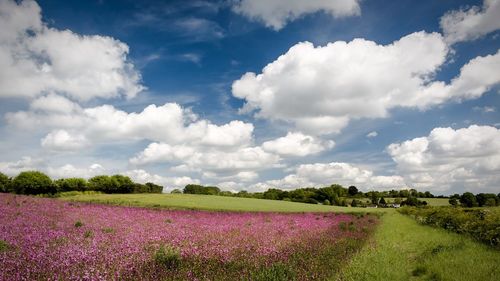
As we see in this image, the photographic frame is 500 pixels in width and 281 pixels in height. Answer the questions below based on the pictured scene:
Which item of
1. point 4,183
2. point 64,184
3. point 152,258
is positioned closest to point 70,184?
point 64,184

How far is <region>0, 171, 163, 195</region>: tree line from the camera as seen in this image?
79250mm

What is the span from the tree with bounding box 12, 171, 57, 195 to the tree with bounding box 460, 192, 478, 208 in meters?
110

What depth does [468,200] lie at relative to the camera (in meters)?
95.3

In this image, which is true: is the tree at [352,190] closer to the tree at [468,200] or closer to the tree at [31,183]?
the tree at [468,200]

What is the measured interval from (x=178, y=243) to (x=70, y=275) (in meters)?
3.98

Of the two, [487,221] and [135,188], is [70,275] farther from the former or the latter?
[135,188]

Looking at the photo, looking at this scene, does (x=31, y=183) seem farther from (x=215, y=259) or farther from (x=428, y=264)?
(x=428, y=264)

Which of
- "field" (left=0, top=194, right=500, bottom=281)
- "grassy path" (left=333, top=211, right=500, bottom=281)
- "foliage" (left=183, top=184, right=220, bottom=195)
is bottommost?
"grassy path" (left=333, top=211, right=500, bottom=281)

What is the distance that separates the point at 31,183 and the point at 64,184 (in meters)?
11.9

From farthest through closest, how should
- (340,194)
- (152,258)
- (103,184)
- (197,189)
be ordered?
(340,194) < (197,189) < (103,184) < (152,258)

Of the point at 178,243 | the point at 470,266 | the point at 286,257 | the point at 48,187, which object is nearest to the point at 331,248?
the point at 286,257

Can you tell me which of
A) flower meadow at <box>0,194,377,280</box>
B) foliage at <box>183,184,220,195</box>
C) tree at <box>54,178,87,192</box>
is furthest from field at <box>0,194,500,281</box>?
foliage at <box>183,184,220,195</box>

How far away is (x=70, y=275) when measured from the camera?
638 centimetres

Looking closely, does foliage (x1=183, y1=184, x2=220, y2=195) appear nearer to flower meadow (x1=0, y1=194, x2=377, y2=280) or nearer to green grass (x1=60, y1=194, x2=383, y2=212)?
green grass (x1=60, y1=194, x2=383, y2=212)
